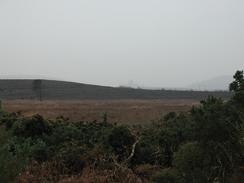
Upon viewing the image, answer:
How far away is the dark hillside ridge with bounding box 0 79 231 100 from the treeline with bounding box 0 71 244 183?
4784cm

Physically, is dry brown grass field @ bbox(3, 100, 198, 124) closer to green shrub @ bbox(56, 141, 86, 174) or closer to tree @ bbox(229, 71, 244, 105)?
green shrub @ bbox(56, 141, 86, 174)

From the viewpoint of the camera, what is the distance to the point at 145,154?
13.6 metres

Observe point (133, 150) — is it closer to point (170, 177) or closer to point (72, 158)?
point (72, 158)

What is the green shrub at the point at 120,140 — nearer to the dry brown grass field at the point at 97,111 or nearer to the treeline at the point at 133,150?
the treeline at the point at 133,150

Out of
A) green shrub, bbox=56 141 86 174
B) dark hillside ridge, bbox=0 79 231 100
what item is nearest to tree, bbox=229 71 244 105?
green shrub, bbox=56 141 86 174

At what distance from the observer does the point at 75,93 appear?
6781 cm

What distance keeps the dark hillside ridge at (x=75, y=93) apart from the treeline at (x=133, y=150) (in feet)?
157

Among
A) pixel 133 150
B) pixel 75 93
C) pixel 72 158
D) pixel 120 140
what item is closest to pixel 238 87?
pixel 133 150

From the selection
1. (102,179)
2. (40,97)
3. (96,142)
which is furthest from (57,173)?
(40,97)

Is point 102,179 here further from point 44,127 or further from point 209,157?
point 44,127

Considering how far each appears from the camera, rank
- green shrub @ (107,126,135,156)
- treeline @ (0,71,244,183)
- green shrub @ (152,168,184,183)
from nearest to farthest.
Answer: treeline @ (0,71,244,183) → green shrub @ (152,168,184,183) → green shrub @ (107,126,135,156)

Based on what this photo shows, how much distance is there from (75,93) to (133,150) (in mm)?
54881

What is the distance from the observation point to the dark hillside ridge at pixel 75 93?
6469cm

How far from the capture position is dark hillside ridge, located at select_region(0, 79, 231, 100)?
212 ft
